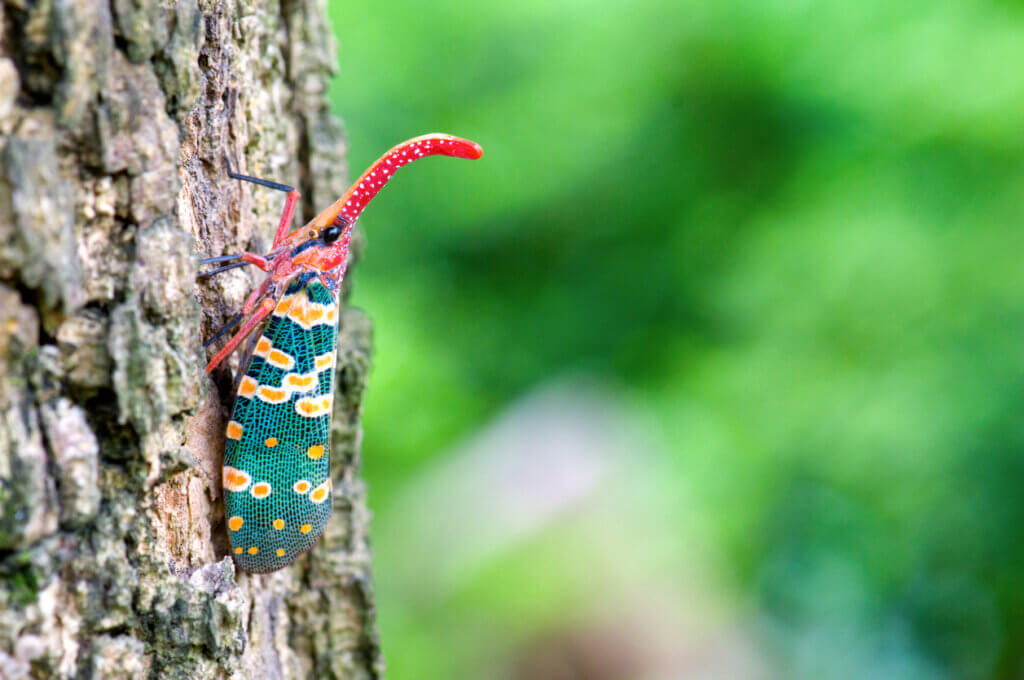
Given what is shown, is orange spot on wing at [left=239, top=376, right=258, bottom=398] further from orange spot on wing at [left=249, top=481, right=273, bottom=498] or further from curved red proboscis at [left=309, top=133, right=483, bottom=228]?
curved red proboscis at [left=309, top=133, right=483, bottom=228]

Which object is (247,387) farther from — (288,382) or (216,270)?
(216,270)

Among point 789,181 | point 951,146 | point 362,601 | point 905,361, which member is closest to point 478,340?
point 789,181

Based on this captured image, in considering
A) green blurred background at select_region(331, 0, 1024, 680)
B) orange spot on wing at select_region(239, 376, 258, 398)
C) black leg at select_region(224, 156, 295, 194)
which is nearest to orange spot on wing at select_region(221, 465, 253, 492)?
orange spot on wing at select_region(239, 376, 258, 398)

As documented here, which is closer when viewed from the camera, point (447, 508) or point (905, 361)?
point (905, 361)

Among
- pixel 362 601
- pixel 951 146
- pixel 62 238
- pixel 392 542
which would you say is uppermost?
pixel 951 146

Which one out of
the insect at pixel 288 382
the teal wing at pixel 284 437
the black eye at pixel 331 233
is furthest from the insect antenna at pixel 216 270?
the black eye at pixel 331 233

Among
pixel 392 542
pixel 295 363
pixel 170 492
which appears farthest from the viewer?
pixel 392 542

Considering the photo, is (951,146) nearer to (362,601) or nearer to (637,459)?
(637,459)

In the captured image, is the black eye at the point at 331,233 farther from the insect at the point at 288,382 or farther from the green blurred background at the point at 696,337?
the green blurred background at the point at 696,337
